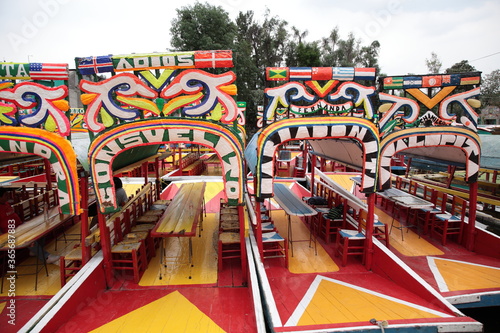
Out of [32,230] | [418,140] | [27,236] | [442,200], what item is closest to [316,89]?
[418,140]

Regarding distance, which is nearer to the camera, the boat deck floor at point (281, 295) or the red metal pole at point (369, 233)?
the boat deck floor at point (281, 295)

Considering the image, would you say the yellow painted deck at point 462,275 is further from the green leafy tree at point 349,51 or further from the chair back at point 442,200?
the green leafy tree at point 349,51

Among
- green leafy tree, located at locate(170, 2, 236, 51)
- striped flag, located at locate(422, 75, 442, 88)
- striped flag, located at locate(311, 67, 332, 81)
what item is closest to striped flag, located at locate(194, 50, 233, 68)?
striped flag, located at locate(311, 67, 332, 81)

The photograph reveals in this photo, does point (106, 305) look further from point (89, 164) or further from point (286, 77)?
point (286, 77)

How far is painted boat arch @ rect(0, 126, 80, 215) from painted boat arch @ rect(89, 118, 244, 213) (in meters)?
0.41

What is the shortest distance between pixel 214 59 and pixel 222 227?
3.89 meters

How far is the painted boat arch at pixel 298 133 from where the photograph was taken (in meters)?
5.38

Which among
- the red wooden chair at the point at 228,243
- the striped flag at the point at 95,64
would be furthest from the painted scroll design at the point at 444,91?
the striped flag at the point at 95,64

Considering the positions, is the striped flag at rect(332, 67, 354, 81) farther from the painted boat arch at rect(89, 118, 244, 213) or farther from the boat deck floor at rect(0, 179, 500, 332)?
the boat deck floor at rect(0, 179, 500, 332)

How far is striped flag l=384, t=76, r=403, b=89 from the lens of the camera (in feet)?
20.6

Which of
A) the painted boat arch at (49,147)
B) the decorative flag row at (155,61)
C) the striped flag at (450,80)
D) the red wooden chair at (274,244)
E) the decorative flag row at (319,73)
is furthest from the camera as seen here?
the striped flag at (450,80)

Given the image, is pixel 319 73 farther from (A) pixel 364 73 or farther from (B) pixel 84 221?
(B) pixel 84 221

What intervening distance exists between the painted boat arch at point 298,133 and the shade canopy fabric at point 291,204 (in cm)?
133

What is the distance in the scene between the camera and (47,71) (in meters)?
4.95
